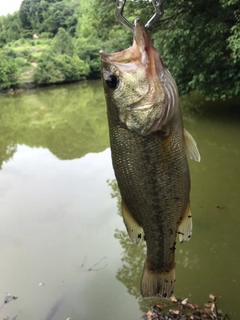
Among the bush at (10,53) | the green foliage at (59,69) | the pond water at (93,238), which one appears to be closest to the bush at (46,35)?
the bush at (10,53)

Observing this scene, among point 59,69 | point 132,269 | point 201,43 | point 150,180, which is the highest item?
point 201,43

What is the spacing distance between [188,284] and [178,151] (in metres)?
3.31

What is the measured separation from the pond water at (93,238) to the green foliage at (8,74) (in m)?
25.4

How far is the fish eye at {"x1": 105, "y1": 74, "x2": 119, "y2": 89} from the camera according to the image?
5.57 feet

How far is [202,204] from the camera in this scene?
252 inches

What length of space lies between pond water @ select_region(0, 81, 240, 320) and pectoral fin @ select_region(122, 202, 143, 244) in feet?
8.52

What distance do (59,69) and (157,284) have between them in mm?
37765

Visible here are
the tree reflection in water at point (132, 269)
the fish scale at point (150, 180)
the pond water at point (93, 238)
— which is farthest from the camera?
the pond water at point (93, 238)

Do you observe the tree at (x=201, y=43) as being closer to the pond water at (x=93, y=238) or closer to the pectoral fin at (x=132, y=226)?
the pond water at (x=93, y=238)

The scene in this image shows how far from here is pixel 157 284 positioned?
2.09 metres

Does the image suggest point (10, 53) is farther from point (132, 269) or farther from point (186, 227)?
point (186, 227)

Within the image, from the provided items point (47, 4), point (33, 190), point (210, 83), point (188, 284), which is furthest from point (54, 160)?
point (47, 4)

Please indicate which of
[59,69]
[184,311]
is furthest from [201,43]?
[59,69]

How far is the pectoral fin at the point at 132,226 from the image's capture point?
199 centimetres
